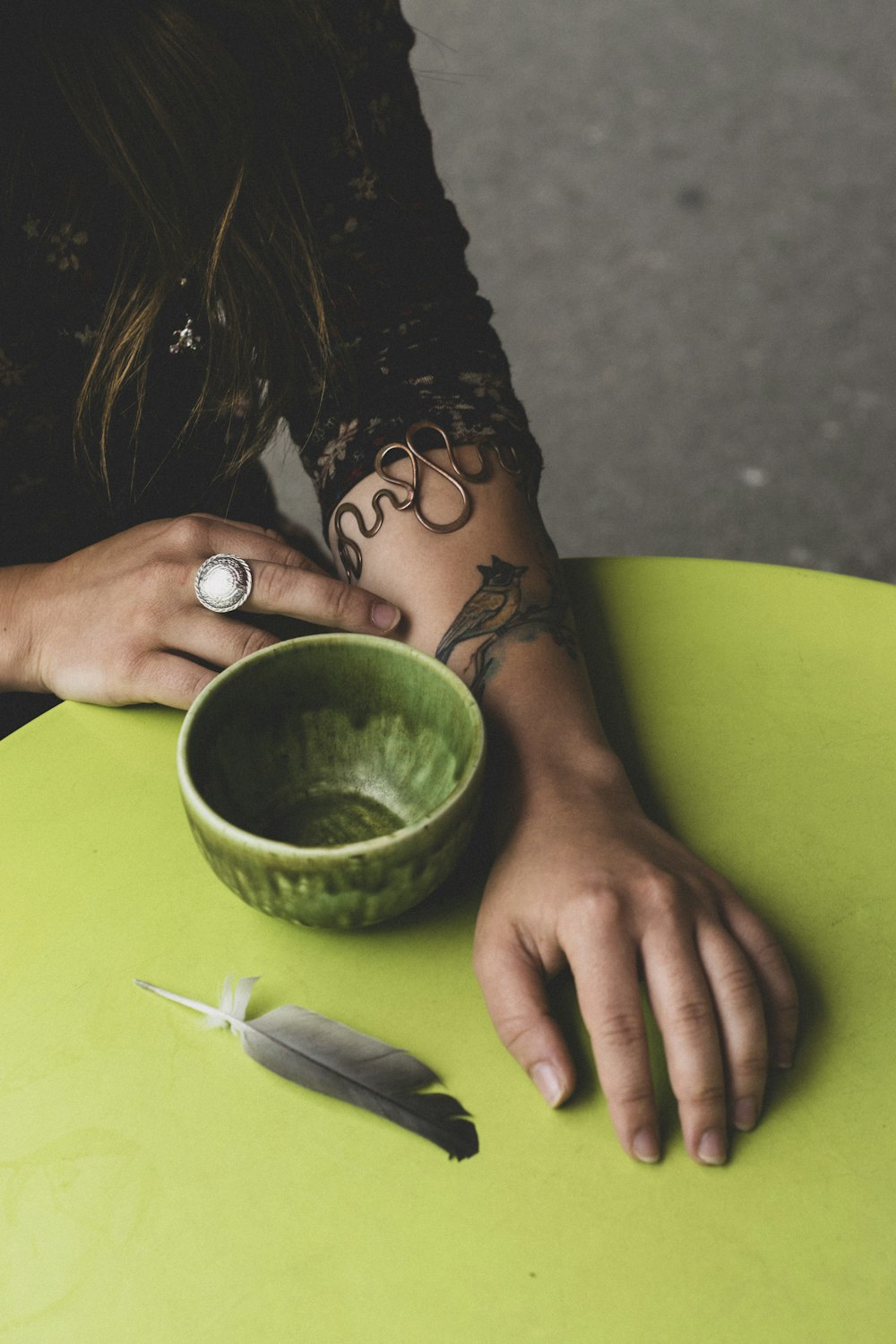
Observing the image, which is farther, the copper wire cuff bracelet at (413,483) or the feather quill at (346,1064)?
the copper wire cuff bracelet at (413,483)

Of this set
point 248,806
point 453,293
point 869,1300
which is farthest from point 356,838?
point 453,293

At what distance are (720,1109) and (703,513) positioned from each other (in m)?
1.48

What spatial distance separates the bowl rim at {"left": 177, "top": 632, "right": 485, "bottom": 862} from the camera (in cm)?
48

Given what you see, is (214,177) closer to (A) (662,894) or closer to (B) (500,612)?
(B) (500,612)

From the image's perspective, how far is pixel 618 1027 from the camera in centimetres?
50

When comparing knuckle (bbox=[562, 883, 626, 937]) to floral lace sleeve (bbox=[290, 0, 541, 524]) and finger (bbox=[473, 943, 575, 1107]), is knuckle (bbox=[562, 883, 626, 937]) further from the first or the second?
floral lace sleeve (bbox=[290, 0, 541, 524])

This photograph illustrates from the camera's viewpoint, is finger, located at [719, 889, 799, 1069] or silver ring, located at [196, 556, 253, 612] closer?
finger, located at [719, 889, 799, 1069]

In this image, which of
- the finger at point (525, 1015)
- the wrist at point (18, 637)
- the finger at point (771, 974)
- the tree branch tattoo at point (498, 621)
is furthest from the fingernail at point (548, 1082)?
the wrist at point (18, 637)

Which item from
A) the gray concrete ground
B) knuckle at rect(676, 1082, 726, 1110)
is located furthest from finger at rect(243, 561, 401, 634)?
the gray concrete ground

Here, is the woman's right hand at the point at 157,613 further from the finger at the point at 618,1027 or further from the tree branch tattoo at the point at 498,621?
the finger at the point at 618,1027

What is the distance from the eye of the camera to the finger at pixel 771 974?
20.4 inches

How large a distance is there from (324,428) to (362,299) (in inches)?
4.0

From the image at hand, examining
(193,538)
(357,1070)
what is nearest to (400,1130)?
(357,1070)

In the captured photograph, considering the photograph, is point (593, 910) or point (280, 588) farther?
point (280, 588)
